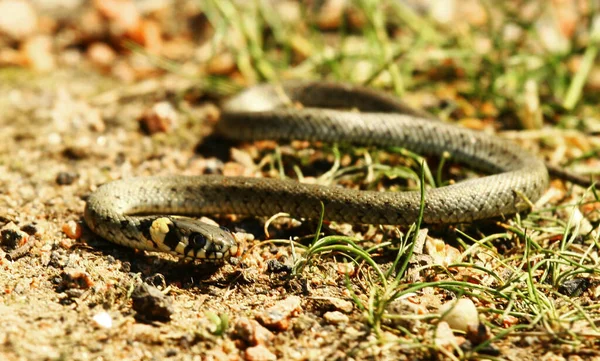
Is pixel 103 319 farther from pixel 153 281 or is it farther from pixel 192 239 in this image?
pixel 192 239

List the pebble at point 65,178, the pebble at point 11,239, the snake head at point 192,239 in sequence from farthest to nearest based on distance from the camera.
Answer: the pebble at point 65,178 → the pebble at point 11,239 → the snake head at point 192,239

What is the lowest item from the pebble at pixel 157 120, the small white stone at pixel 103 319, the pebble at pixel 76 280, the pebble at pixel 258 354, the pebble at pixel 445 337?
the pebble at pixel 258 354

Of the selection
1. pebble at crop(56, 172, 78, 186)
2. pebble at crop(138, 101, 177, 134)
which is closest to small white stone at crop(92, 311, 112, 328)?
pebble at crop(56, 172, 78, 186)

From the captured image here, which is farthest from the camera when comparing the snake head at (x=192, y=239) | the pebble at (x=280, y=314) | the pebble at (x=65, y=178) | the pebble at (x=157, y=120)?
the pebble at (x=157, y=120)

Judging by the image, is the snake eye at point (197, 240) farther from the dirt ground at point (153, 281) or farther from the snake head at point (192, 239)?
the dirt ground at point (153, 281)

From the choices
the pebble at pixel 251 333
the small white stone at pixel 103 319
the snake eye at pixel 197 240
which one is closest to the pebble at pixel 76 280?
the small white stone at pixel 103 319

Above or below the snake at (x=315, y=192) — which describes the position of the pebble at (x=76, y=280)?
below

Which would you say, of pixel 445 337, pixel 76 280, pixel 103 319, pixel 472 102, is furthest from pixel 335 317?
pixel 472 102

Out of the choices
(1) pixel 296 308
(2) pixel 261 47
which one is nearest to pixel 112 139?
(2) pixel 261 47

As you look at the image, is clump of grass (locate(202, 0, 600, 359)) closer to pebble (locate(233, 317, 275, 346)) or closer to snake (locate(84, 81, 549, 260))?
snake (locate(84, 81, 549, 260))
